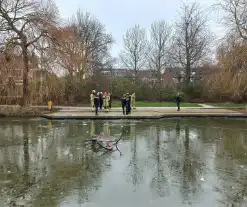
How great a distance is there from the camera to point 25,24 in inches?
711

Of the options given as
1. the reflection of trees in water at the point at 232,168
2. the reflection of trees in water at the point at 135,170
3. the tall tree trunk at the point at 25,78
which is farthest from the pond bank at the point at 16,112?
the reflection of trees in water at the point at 232,168

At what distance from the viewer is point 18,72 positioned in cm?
1709

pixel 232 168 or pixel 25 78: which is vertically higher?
pixel 25 78

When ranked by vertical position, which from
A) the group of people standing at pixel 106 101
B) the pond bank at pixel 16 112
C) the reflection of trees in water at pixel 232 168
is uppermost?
the group of people standing at pixel 106 101

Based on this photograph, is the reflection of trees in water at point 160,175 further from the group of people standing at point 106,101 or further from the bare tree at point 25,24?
the bare tree at point 25,24

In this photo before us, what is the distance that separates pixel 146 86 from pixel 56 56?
18.0 m

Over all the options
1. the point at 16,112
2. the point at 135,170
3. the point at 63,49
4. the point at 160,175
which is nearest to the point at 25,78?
the point at 16,112

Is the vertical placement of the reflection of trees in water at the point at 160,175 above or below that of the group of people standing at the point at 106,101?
below

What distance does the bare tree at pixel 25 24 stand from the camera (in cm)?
1788

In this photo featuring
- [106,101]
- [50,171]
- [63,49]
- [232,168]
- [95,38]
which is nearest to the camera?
[50,171]

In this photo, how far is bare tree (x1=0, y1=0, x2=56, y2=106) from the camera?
1788 cm

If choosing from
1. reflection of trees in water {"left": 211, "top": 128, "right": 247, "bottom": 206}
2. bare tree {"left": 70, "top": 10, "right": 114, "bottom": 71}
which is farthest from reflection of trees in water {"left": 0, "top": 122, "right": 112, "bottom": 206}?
bare tree {"left": 70, "top": 10, "right": 114, "bottom": 71}

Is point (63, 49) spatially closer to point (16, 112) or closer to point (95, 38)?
point (16, 112)

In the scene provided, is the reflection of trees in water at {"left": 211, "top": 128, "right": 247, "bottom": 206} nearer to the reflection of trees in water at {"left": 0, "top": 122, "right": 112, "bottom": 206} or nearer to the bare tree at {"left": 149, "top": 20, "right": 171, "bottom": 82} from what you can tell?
the reflection of trees in water at {"left": 0, "top": 122, "right": 112, "bottom": 206}
